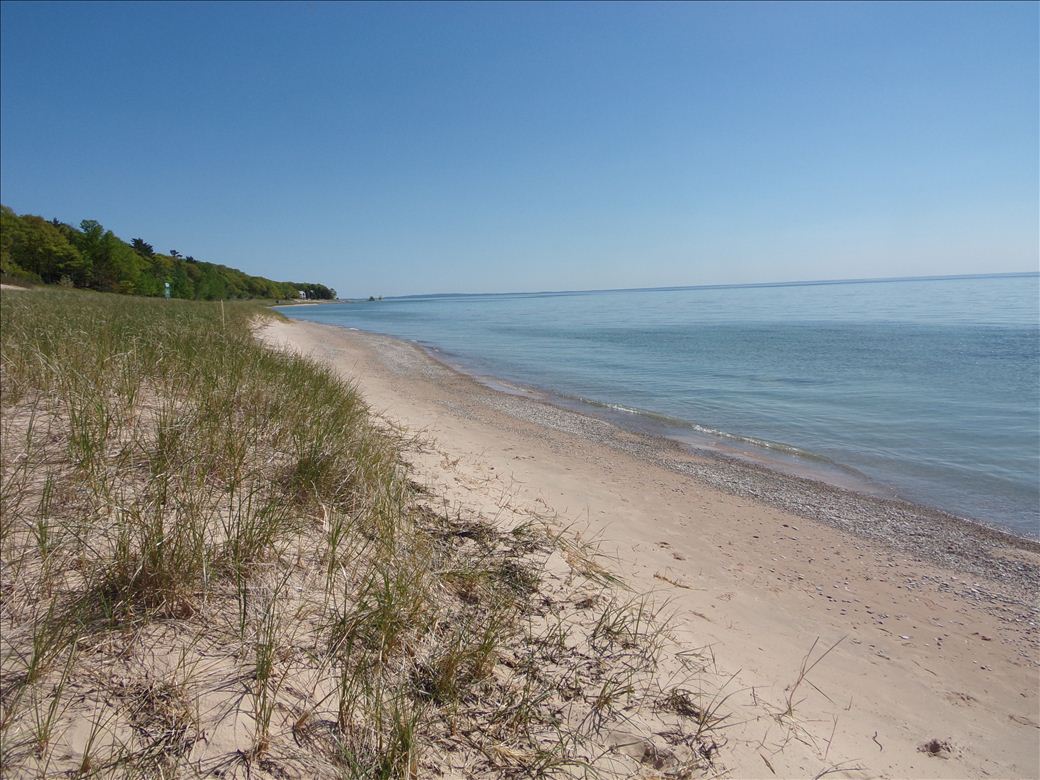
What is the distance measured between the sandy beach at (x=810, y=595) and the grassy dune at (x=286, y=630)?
0.56 m

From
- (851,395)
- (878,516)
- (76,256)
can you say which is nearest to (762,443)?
(878,516)

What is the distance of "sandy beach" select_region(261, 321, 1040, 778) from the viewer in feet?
9.17

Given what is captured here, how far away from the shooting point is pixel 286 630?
2332 mm

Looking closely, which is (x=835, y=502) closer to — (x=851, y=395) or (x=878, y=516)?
(x=878, y=516)

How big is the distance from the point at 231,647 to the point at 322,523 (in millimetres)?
1164

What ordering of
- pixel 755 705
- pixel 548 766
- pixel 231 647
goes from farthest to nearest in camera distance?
pixel 755 705 → pixel 231 647 → pixel 548 766

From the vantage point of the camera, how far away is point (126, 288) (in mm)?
58062

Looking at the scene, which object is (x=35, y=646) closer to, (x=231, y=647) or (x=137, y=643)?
(x=137, y=643)

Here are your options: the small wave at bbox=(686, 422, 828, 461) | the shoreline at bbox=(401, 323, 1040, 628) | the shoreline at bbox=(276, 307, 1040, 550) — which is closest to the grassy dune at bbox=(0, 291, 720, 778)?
the shoreline at bbox=(401, 323, 1040, 628)

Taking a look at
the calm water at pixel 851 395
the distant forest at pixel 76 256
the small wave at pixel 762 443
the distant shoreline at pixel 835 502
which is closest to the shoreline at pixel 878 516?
the distant shoreline at pixel 835 502

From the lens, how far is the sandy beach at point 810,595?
9.17ft

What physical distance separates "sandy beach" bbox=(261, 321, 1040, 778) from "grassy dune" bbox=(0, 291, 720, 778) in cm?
56

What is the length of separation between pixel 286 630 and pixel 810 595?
4.29m

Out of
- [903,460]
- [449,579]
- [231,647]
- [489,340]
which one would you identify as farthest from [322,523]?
[489,340]
